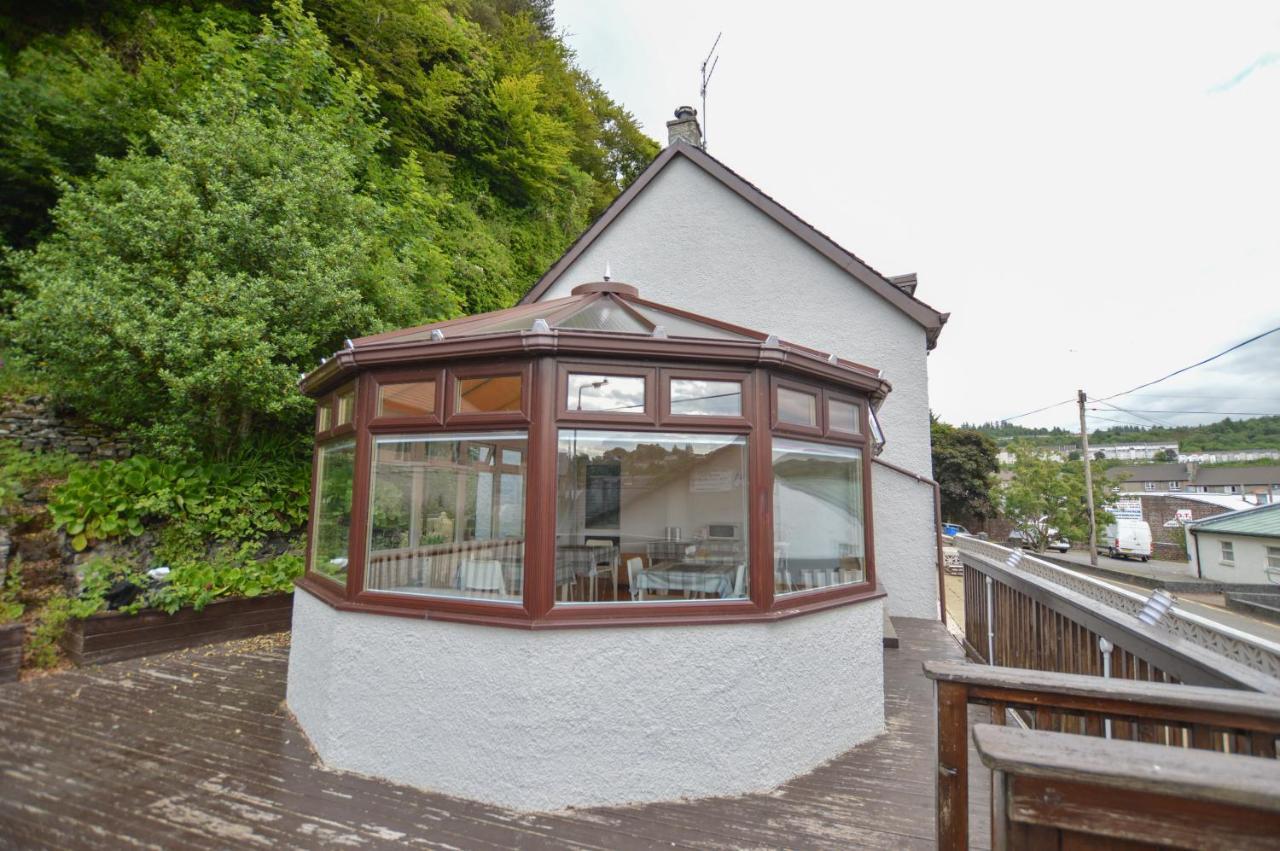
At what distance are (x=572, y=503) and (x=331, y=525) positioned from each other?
6.92 ft

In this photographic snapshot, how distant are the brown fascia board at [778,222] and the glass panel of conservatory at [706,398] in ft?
16.8

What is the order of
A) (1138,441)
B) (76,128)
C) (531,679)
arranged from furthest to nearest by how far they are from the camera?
(1138,441) < (76,128) < (531,679)

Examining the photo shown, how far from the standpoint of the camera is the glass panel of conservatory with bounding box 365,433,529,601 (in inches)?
130

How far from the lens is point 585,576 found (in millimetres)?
3262

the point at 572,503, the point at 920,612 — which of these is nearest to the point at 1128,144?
the point at 920,612

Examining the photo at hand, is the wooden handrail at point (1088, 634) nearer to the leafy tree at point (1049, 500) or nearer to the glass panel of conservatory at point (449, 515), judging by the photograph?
the glass panel of conservatory at point (449, 515)

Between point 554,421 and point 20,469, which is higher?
point 554,421

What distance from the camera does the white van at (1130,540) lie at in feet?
109

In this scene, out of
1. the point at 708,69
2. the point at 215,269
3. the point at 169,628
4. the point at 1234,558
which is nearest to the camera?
the point at 169,628

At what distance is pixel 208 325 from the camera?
6.23 m

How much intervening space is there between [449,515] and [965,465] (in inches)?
1263

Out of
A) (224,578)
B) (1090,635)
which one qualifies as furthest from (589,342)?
(224,578)

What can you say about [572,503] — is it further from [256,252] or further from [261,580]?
[256,252]

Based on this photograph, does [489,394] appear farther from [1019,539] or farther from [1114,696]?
[1019,539]
